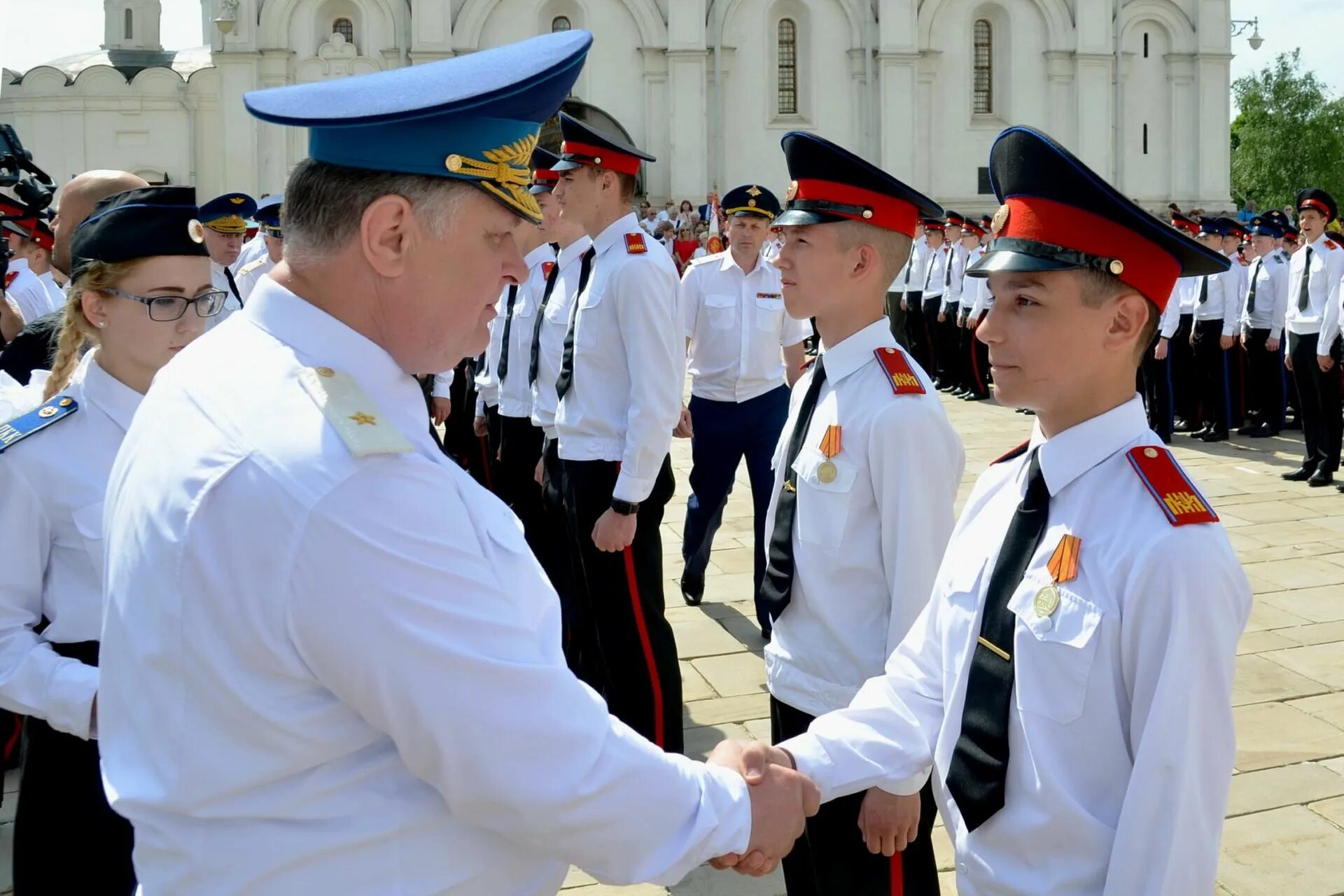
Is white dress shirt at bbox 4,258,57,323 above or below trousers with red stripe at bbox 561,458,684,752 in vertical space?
above

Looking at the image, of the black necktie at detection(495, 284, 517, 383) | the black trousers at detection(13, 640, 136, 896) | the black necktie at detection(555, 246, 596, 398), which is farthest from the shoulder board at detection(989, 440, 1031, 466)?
the black necktie at detection(495, 284, 517, 383)

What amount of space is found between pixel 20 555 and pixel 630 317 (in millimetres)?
2383

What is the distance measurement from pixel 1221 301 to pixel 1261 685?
27.0ft

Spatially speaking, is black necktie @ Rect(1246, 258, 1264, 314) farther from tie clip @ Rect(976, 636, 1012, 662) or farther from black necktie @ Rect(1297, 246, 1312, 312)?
tie clip @ Rect(976, 636, 1012, 662)

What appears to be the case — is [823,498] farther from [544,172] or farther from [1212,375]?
[1212,375]

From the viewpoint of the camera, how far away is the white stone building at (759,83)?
33906 millimetres

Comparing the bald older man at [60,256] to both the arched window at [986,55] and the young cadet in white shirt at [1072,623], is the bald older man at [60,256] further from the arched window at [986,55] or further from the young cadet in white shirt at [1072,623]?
the arched window at [986,55]

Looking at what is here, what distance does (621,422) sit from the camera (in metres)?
4.56

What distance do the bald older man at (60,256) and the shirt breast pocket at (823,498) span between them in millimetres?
1866

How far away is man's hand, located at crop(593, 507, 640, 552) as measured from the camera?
14.2ft

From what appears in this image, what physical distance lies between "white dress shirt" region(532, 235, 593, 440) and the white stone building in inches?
1160

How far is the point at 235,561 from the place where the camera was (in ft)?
4.62

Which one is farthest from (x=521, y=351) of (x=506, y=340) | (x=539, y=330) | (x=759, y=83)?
(x=759, y=83)

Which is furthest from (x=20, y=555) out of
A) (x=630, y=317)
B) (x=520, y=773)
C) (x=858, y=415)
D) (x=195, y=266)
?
(x=630, y=317)
